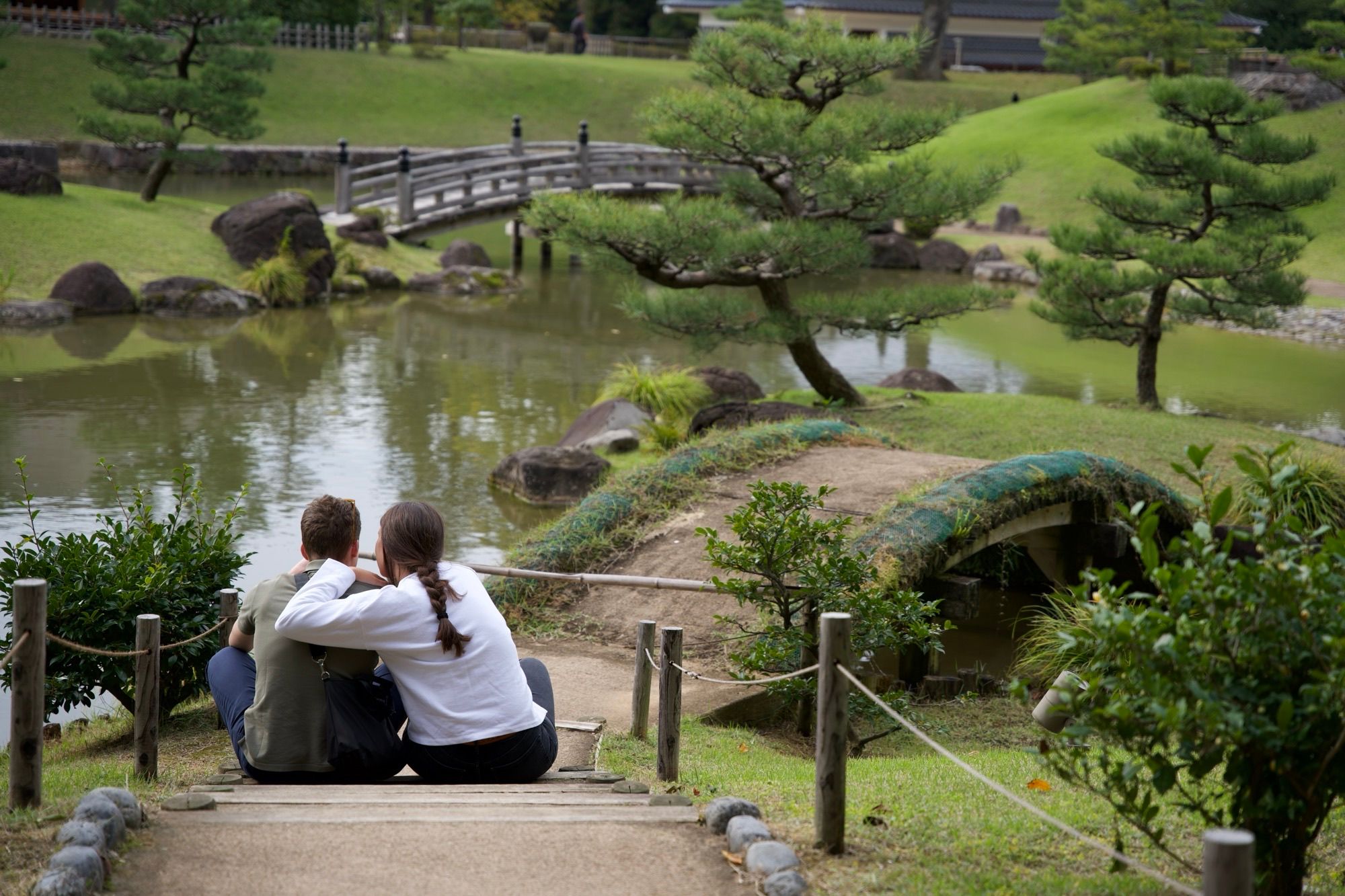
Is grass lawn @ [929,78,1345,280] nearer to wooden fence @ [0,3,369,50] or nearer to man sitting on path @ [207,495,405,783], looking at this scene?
wooden fence @ [0,3,369,50]

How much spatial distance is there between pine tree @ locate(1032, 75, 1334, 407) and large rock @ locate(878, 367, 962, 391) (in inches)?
57.7

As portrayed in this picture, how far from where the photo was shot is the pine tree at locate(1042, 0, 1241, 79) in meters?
32.1

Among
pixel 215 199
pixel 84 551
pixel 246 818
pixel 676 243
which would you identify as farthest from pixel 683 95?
pixel 215 199

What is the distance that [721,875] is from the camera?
3457mm

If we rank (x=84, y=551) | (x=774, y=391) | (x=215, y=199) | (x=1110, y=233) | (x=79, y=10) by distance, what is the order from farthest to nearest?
(x=79, y=10) < (x=215, y=199) < (x=774, y=391) < (x=1110, y=233) < (x=84, y=551)

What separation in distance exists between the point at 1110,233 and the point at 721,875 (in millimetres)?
11328

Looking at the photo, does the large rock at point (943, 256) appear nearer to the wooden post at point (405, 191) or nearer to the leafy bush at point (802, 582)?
the wooden post at point (405, 191)

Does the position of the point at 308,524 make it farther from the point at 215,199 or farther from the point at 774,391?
the point at 215,199

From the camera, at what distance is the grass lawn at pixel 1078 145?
86.2ft

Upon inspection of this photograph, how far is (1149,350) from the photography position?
1409 centimetres

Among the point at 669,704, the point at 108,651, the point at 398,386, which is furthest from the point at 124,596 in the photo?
the point at 398,386

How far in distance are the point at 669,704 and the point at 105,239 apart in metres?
17.6

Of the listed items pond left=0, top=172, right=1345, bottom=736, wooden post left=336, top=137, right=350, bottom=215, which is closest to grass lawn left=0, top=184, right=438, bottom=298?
pond left=0, top=172, right=1345, bottom=736

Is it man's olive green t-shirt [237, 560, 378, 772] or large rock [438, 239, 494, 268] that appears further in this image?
large rock [438, 239, 494, 268]
